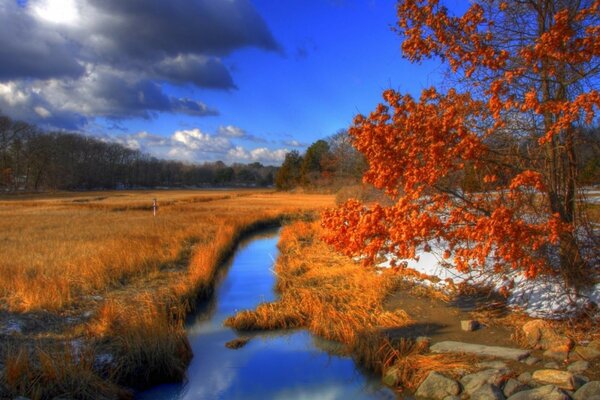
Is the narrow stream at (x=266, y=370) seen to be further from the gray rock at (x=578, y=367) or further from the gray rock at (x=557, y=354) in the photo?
the gray rock at (x=578, y=367)

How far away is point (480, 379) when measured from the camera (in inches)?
273

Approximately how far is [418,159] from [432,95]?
1003mm

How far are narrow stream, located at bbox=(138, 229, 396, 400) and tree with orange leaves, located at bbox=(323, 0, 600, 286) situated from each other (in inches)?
92.3

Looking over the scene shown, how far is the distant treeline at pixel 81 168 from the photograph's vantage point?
272 feet

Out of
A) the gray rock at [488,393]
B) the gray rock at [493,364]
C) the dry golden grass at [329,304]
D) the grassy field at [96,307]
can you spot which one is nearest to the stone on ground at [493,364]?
the gray rock at [493,364]

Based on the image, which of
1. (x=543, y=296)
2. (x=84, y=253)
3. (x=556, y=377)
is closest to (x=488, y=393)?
(x=556, y=377)

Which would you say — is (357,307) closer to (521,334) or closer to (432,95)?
(521,334)

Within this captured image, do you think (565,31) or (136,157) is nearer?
(565,31)

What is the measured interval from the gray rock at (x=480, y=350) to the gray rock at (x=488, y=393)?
0.98m

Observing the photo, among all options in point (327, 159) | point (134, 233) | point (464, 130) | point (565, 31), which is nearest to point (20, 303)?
point (464, 130)

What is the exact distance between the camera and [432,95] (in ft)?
24.8

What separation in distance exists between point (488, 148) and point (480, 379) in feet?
11.8

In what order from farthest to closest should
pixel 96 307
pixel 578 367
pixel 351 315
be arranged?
pixel 96 307 → pixel 351 315 → pixel 578 367

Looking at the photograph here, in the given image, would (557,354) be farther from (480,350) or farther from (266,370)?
(266,370)
